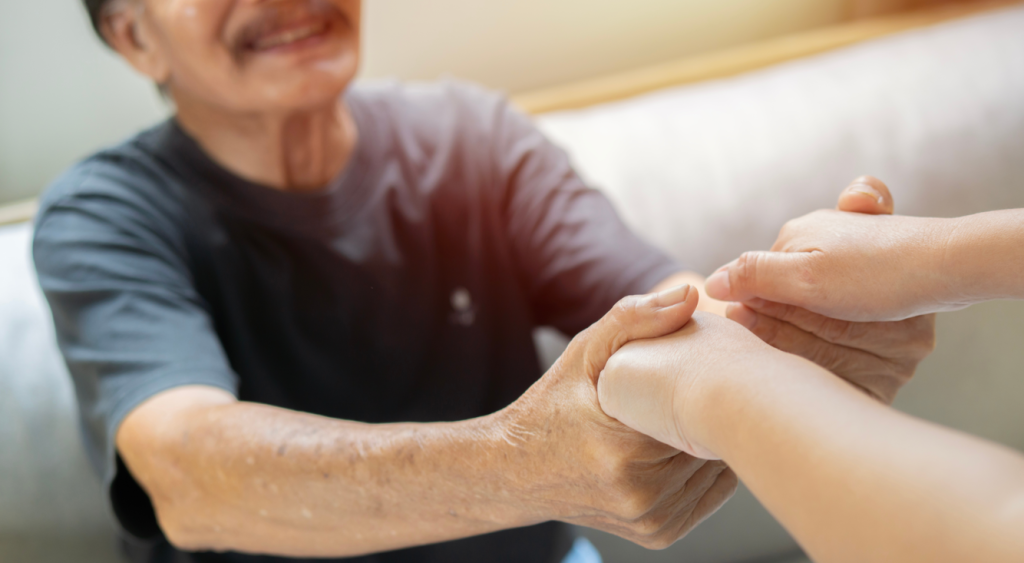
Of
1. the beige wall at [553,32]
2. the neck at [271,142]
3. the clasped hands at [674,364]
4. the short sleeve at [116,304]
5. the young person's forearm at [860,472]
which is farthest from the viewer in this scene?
the beige wall at [553,32]

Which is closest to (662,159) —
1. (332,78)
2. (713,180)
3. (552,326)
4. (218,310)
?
(713,180)

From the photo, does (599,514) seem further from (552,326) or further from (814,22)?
(814,22)

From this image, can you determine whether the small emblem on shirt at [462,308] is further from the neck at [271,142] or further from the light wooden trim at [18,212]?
the light wooden trim at [18,212]

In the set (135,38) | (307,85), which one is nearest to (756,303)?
(307,85)

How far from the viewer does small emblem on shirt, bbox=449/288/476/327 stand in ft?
2.16

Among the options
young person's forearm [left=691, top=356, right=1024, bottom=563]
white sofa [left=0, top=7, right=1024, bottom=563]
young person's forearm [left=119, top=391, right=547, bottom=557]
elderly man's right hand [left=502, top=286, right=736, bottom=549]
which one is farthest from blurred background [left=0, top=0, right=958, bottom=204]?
young person's forearm [left=691, top=356, right=1024, bottom=563]

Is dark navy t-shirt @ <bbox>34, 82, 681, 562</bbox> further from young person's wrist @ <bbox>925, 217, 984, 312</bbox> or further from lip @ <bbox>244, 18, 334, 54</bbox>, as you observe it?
young person's wrist @ <bbox>925, 217, 984, 312</bbox>

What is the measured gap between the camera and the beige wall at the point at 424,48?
571 millimetres

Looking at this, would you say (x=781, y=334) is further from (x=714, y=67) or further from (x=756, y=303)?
(x=714, y=67)

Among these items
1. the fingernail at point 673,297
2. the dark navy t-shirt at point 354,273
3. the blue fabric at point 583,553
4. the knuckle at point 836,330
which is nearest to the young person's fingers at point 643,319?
the fingernail at point 673,297

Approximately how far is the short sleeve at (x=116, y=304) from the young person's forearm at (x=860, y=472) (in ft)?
1.27

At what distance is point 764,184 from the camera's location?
2.46 ft

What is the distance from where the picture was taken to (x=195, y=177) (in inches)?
23.5

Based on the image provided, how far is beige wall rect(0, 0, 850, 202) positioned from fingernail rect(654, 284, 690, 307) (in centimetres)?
55
